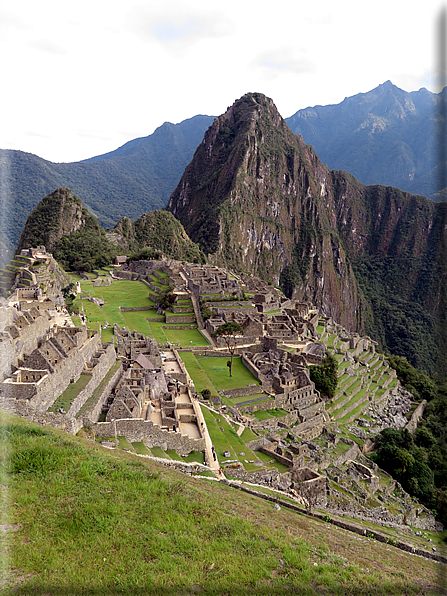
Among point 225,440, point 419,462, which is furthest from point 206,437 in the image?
point 419,462

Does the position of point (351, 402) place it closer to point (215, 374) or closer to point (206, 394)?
point (215, 374)

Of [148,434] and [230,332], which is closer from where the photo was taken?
[148,434]

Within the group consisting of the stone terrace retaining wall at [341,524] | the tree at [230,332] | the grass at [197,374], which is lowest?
the stone terrace retaining wall at [341,524]

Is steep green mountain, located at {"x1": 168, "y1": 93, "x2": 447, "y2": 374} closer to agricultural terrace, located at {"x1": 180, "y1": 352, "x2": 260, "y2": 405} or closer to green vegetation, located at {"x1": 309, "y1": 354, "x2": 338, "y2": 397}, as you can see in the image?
agricultural terrace, located at {"x1": 180, "y1": 352, "x2": 260, "y2": 405}

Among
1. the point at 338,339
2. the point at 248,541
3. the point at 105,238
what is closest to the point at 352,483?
the point at 248,541

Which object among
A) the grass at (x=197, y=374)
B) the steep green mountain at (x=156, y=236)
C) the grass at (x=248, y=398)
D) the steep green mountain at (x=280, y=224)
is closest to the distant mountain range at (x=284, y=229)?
the steep green mountain at (x=280, y=224)

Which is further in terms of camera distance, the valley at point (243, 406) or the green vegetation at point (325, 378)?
the green vegetation at point (325, 378)

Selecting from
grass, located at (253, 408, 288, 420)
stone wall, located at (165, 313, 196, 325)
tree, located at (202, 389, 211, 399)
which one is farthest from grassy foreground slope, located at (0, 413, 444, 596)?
stone wall, located at (165, 313, 196, 325)

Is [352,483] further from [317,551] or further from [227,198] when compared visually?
[227,198]

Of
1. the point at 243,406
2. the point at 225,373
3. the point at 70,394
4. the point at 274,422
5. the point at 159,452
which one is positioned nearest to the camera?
the point at 159,452

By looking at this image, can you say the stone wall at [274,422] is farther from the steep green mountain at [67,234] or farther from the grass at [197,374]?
the steep green mountain at [67,234]
